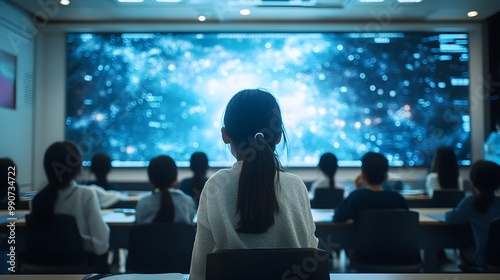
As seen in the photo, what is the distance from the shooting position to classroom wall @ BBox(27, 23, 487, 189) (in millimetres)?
5672

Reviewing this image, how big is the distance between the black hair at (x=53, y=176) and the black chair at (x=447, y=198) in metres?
2.95

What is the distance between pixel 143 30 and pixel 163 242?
14.2 ft

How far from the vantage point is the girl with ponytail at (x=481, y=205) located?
240 centimetres

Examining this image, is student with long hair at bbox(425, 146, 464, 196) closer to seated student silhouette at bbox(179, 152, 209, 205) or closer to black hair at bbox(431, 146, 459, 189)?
black hair at bbox(431, 146, 459, 189)

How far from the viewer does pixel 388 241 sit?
2377 millimetres

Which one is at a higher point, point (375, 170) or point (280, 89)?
point (280, 89)

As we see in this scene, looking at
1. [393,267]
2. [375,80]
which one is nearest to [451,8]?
[375,80]

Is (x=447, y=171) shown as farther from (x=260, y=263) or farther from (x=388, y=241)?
(x=260, y=263)

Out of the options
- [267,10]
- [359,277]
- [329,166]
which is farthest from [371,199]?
[267,10]

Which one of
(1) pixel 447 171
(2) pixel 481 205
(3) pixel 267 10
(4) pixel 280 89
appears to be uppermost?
(3) pixel 267 10

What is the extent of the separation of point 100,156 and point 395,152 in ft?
12.6

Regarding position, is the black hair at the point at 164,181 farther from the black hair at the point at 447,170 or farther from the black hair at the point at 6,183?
the black hair at the point at 447,170

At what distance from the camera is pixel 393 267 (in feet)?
8.01

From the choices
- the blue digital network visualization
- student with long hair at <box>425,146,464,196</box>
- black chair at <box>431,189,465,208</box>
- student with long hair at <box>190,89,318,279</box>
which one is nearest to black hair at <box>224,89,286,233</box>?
student with long hair at <box>190,89,318,279</box>
